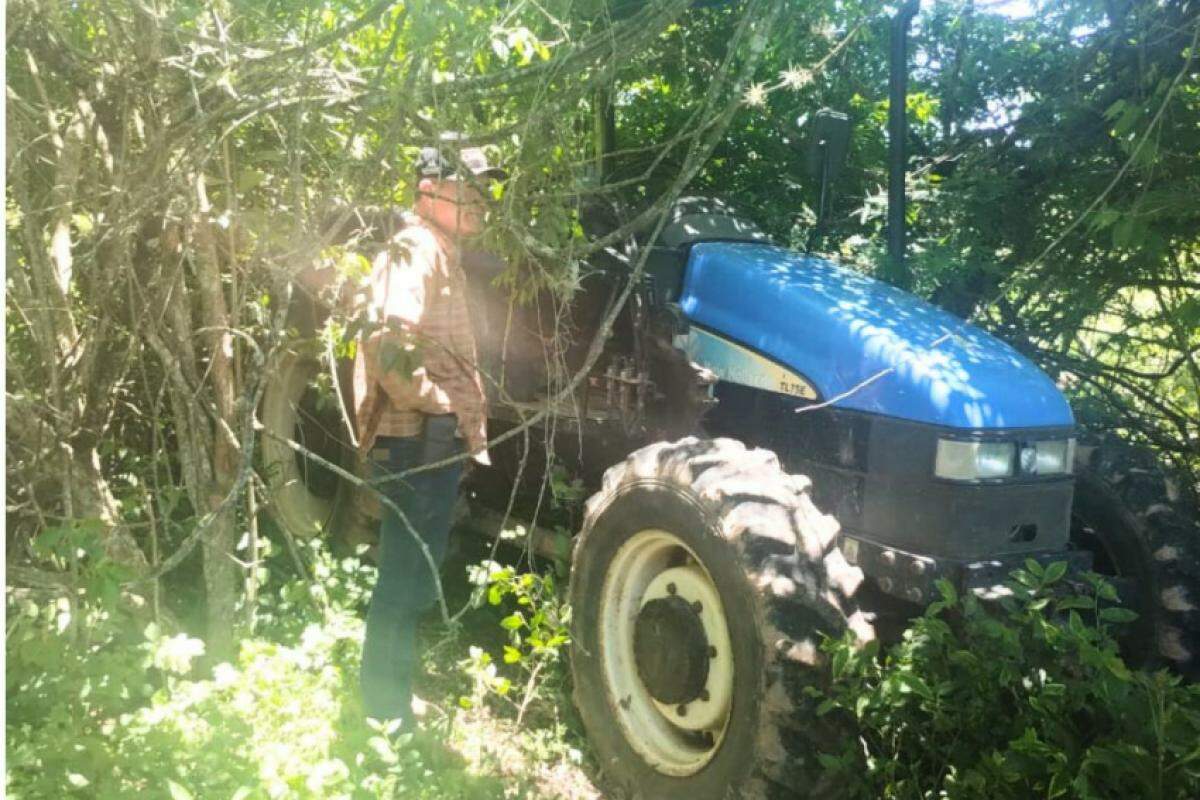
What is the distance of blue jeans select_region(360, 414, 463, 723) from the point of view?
3320mm

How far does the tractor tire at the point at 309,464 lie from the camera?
4.48 m

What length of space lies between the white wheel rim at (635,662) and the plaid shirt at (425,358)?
0.59 m

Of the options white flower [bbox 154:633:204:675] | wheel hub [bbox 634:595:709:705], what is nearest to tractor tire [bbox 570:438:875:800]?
wheel hub [bbox 634:595:709:705]

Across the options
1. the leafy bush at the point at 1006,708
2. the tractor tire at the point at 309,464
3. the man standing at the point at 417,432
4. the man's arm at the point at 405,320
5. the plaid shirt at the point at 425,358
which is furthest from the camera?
the tractor tire at the point at 309,464

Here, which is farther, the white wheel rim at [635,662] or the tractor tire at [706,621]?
the white wheel rim at [635,662]

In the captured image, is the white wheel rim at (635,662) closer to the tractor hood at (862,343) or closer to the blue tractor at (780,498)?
the blue tractor at (780,498)

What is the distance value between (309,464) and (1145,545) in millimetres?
3291

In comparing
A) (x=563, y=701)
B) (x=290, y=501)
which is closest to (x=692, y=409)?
(x=563, y=701)

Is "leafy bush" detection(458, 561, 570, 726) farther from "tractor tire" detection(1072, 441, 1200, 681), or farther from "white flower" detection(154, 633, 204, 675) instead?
"tractor tire" detection(1072, 441, 1200, 681)

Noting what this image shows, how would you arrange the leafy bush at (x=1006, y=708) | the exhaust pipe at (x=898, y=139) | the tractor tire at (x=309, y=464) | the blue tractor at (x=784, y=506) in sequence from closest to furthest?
the leafy bush at (x=1006, y=708) → the blue tractor at (x=784, y=506) → the exhaust pipe at (x=898, y=139) → the tractor tire at (x=309, y=464)

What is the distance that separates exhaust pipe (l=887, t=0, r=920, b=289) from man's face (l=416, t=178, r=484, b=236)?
164 cm

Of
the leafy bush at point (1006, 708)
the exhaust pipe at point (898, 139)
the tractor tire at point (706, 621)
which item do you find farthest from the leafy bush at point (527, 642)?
the exhaust pipe at point (898, 139)

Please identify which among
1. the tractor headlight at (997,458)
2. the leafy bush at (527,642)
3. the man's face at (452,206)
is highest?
the man's face at (452,206)

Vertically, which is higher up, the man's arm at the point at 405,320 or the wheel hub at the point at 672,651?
the man's arm at the point at 405,320
